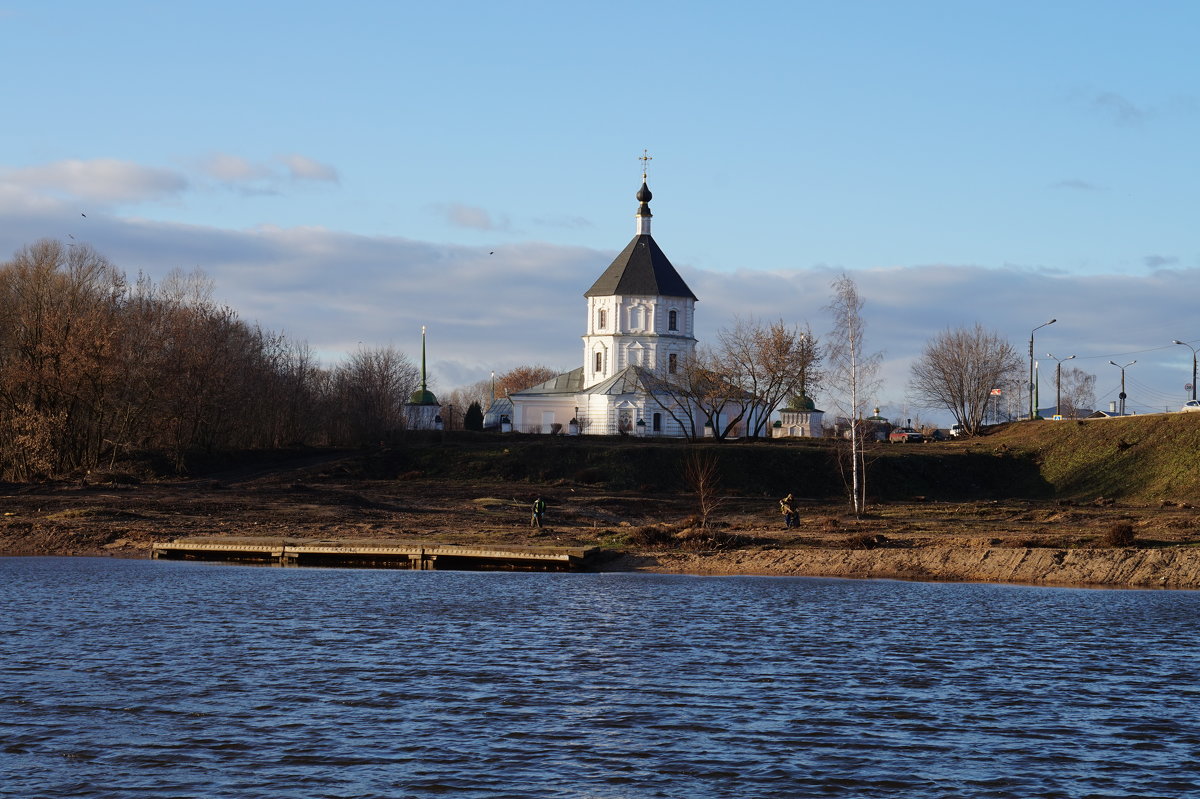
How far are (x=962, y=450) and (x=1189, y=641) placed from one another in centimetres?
4961

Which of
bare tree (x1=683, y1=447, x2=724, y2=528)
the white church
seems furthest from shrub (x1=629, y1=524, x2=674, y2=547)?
the white church

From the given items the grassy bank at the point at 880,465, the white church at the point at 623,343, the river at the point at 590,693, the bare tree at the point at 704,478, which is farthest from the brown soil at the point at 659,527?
the white church at the point at 623,343

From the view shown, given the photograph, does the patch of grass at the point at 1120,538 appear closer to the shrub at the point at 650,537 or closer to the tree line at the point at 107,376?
the shrub at the point at 650,537

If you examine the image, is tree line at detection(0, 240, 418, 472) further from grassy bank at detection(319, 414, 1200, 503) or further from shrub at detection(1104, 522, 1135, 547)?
shrub at detection(1104, 522, 1135, 547)

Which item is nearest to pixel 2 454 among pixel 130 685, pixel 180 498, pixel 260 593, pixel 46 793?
pixel 180 498

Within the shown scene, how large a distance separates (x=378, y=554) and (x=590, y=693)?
60.4 ft

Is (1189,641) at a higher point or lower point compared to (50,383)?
lower

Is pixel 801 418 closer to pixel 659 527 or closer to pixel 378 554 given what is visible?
pixel 659 527

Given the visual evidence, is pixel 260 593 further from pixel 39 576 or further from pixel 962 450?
pixel 962 450

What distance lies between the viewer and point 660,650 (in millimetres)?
23391

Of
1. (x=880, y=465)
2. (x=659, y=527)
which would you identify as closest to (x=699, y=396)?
(x=880, y=465)

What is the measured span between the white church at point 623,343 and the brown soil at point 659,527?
3334cm

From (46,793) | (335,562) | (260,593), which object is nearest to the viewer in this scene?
(46,793)

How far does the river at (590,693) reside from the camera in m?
14.6
